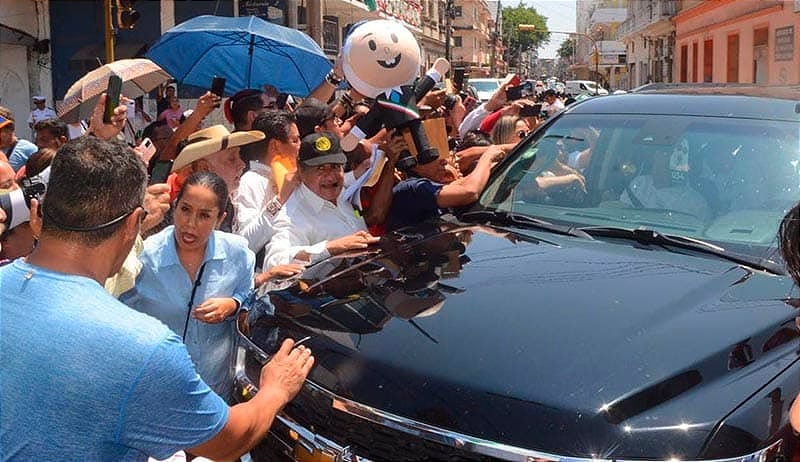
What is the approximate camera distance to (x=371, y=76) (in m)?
4.52

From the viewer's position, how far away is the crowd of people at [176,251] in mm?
1727

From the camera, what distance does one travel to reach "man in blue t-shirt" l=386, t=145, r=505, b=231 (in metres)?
3.80

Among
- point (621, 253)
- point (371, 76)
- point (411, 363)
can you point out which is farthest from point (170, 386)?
point (371, 76)

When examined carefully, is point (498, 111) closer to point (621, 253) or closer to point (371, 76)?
point (371, 76)

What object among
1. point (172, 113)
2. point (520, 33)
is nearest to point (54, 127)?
point (172, 113)

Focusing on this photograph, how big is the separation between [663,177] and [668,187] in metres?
0.07

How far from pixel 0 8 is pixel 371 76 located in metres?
14.3

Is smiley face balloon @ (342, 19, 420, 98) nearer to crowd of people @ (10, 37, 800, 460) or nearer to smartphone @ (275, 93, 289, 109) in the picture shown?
crowd of people @ (10, 37, 800, 460)

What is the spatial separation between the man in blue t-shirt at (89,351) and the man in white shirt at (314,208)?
1745 mm

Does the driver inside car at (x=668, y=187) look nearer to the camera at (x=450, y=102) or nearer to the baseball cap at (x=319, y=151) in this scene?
the baseball cap at (x=319, y=151)

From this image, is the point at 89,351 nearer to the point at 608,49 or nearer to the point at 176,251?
the point at 176,251

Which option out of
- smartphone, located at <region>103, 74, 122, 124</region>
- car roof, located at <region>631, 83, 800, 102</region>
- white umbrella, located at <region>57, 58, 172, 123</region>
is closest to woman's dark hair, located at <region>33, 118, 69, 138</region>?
white umbrella, located at <region>57, 58, 172, 123</region>

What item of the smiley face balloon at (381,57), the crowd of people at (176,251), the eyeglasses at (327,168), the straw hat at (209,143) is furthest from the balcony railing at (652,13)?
the eyeglasses at (327,168)

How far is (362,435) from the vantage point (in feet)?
7.14
